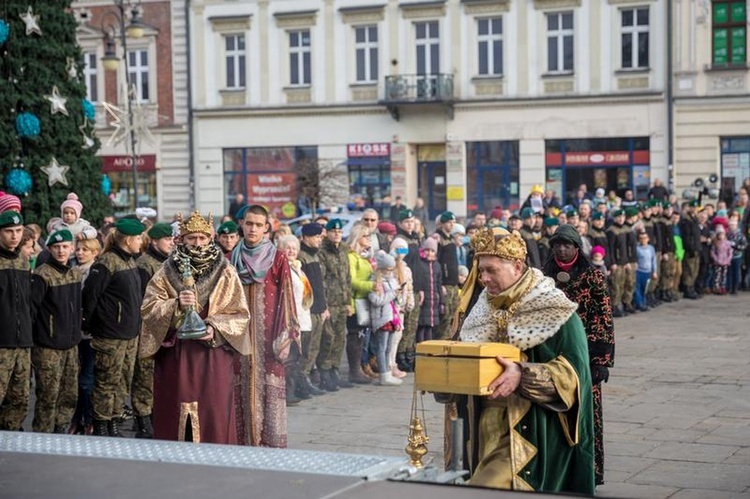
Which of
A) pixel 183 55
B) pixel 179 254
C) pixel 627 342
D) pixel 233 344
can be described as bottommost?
pixel 627 342

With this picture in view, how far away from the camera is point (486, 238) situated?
5672 mm

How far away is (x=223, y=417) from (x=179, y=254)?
101 centimetres

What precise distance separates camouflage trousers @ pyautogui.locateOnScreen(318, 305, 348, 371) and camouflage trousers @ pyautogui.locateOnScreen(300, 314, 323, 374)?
0.87 ft

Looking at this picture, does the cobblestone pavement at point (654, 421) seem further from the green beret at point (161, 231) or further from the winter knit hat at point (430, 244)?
the green beret at point (161, 231)

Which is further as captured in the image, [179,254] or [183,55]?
[183,55]

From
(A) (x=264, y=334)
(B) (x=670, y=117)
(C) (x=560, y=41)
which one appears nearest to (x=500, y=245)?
(A) (x=264, y=334)

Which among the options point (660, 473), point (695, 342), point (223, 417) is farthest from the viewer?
point (695, 342)

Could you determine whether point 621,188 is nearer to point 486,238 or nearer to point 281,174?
point 281,174

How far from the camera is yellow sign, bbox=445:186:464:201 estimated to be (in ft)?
125

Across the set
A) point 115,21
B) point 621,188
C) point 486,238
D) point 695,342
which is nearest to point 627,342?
point 695,342

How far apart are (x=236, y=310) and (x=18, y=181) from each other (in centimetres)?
864

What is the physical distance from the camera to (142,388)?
11.0 m

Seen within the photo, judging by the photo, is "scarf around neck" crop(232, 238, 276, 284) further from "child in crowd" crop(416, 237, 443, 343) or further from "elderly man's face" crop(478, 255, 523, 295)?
"child in crowd" crop(416, 237, 443, 343)

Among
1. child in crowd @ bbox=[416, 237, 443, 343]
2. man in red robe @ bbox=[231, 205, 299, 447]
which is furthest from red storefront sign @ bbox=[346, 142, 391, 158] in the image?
man in red robe @ bbox=[231, 205, 299, 447]
